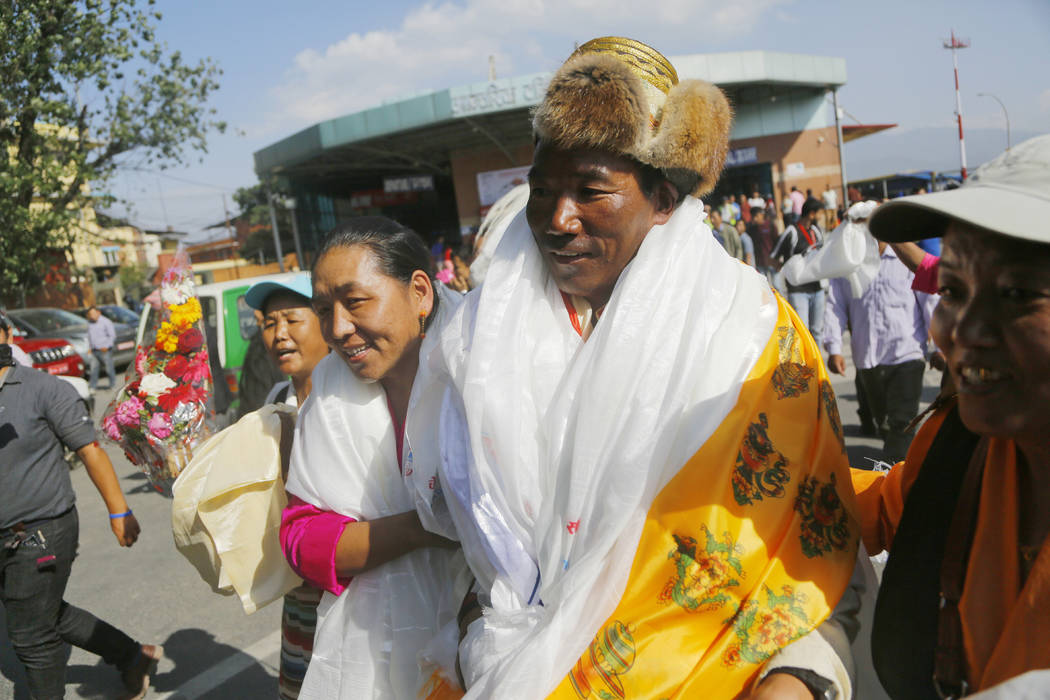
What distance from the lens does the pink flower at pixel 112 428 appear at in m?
3.31

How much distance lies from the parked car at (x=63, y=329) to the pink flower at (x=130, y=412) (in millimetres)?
12371

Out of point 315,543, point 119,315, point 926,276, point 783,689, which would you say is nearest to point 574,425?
point 783,689

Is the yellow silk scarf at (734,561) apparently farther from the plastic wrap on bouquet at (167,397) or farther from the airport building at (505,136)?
the airport building at (505,136)

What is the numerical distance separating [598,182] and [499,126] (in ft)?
69.9

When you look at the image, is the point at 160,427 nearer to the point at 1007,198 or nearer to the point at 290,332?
the point at 290,332

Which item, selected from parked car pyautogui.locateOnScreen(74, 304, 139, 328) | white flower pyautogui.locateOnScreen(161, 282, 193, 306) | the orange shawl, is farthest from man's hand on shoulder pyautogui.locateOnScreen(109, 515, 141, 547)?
parked car pyautogui.locateOnScreen(74, 304, 139, 328)

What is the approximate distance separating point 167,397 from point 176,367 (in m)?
0.19

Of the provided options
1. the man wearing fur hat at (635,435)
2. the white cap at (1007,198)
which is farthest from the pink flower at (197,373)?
the white cap at (1007,198)

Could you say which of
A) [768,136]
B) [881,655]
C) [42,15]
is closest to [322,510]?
[881,655]

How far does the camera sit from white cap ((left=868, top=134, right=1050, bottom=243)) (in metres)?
0.90

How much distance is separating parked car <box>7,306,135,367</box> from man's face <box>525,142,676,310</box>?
1489 cm

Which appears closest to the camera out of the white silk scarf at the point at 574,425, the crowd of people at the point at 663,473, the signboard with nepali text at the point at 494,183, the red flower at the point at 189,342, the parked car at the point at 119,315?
the crowd of people at the point at 663,473

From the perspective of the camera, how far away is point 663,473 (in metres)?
1.30

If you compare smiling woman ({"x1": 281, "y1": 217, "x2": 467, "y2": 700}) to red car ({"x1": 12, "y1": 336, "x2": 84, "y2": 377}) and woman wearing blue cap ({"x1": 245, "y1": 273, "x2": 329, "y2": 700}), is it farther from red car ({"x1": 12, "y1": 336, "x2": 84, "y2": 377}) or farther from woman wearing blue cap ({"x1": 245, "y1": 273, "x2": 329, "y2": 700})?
red car ({"x1": 12, "y1": 336, "x2": 84, "y2": 377})
